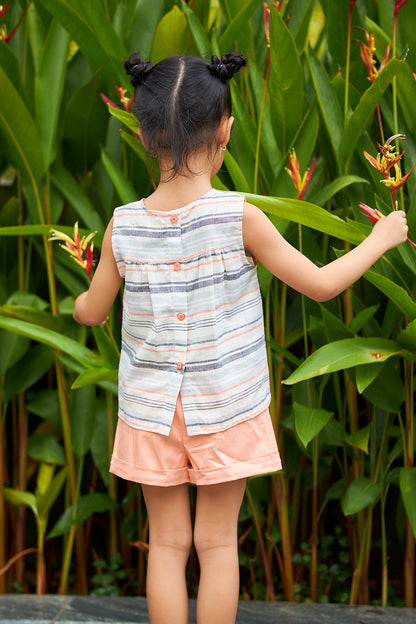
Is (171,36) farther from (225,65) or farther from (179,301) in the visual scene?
(179,301)

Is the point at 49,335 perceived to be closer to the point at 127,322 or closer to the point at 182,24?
the point at 127,322

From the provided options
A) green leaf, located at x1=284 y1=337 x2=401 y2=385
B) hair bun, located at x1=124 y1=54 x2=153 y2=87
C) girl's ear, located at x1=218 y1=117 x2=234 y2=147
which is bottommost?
green leaf, located at x1=284 y1=337 x2=401 y2=385

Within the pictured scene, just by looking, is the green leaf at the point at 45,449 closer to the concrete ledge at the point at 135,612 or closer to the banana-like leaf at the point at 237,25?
the concrete ledge at the point at 135,612

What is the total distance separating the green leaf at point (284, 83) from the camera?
3.85 feet

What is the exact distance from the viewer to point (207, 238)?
93cm

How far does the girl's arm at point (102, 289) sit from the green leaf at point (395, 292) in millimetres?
406

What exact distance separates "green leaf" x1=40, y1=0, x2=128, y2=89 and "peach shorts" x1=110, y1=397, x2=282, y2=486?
2.36 ft

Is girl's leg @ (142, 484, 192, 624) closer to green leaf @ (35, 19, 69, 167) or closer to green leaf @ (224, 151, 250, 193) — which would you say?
green leaf @ (224, 151, 250, 193)

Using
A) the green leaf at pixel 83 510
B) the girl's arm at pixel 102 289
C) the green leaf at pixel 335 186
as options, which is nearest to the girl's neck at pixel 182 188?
the girl's arm at pixel 102 289

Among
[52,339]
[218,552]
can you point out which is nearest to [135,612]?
[218,552]

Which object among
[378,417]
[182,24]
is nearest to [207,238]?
[182,24]

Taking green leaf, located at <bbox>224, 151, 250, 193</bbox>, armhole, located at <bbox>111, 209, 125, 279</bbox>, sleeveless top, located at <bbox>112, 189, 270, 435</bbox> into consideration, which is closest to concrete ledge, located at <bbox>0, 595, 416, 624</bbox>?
sleeveless top, located at <bbox>112, 189, 270, 435</bbox>

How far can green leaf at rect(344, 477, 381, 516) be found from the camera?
1.27m

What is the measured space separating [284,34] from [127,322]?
0.58 metres
